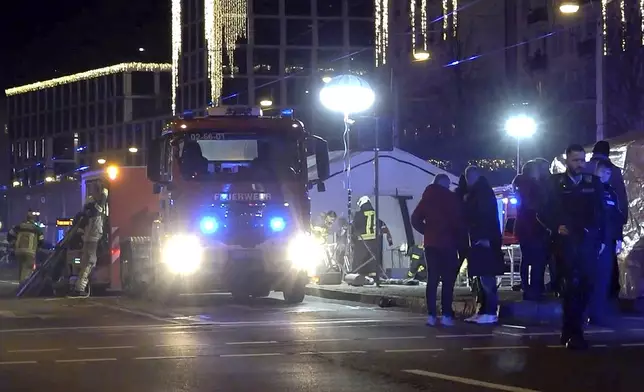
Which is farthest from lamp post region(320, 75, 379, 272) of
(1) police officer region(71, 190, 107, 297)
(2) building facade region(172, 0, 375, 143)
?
(2) building facade region(172, 0, 375, 143)

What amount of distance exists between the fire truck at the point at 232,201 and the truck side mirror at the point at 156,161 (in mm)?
17

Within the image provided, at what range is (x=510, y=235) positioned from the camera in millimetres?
22797

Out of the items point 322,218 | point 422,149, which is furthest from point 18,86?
point 322,218

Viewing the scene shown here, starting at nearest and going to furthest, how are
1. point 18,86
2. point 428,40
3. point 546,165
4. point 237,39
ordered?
point 546,165, point 428,40, point 237,39, point 18,86

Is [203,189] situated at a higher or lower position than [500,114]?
lower

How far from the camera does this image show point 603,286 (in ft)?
47.2

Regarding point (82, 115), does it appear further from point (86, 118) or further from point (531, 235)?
point (531, 235)

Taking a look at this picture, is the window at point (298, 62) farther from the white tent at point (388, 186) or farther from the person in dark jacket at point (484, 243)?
the person in dark jacket at point (484, 243)

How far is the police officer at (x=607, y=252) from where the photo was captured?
46.0ft

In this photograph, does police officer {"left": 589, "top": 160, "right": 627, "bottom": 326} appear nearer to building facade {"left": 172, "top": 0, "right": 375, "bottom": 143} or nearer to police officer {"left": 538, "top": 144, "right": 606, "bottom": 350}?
police officer {"left": 538, "top": 144, "right": 606, "bottom": 350}

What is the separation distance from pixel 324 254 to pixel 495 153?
34786 mm

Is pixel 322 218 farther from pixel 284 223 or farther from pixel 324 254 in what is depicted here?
pixel 284 223

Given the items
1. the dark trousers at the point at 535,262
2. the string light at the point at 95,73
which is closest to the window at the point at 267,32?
the string light at the point at 95,73

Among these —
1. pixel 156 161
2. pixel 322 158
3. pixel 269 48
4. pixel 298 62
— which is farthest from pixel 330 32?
pixel 156 161
